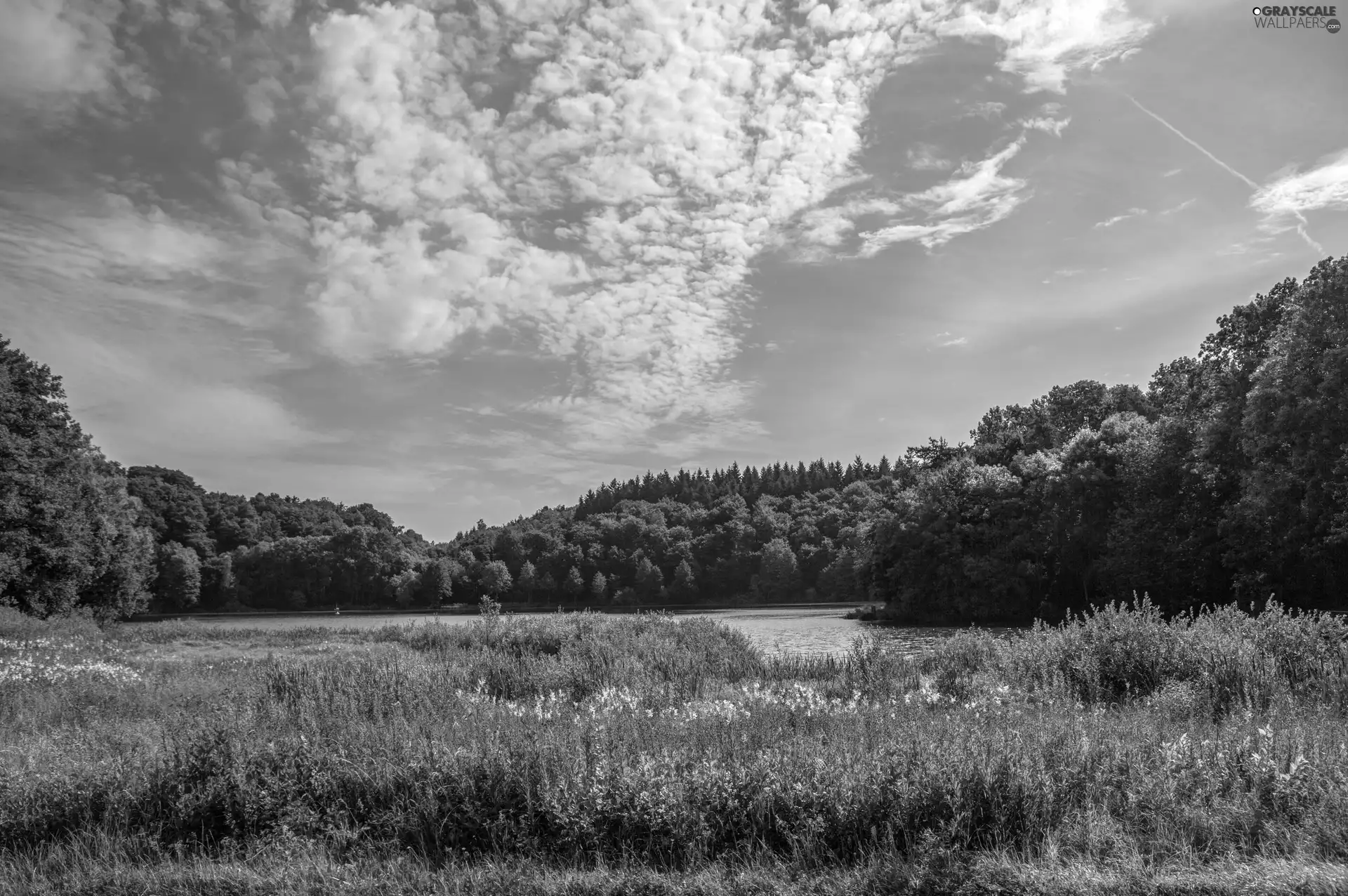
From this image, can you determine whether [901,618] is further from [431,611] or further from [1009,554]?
[431,611]

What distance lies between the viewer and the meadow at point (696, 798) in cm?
547

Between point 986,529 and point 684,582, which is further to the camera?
point 684,582

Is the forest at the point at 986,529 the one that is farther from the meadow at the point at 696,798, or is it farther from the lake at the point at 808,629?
the meadow at the point at 696,798

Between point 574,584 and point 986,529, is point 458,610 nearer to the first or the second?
point 574,584

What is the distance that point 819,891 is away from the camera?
5.22m

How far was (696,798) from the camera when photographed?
20.4 ft

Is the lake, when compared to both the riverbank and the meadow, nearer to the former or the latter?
the riverbank

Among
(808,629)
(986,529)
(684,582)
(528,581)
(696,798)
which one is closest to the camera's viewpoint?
(696,798)

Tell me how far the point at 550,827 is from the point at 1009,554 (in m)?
53.3

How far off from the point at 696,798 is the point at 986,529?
179ft

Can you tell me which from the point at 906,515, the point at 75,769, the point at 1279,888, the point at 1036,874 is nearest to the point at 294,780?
the point at 75,769

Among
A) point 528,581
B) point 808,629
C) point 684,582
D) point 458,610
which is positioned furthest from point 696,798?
point 528,581

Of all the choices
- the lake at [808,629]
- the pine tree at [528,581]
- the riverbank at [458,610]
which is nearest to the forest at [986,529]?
the pine tree at [528,581]

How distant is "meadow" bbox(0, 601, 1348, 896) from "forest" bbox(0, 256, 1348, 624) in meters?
26.4
